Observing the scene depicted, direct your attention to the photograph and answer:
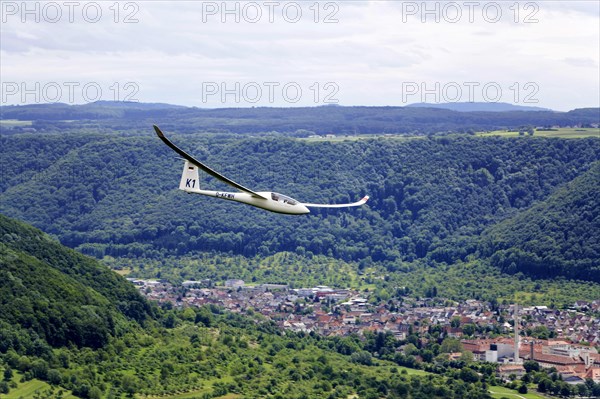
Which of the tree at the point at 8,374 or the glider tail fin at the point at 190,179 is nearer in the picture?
the glider tail fin at the point at 190,179

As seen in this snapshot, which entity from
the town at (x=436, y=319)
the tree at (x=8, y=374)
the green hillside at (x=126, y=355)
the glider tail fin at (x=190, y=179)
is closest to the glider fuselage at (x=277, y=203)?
the glider tail fin at (x=190, y=179)

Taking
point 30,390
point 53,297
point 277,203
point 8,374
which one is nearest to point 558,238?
point 53,297

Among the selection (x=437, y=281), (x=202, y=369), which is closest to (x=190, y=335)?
(x=202, y=369)

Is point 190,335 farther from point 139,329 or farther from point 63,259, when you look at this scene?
point 63,259

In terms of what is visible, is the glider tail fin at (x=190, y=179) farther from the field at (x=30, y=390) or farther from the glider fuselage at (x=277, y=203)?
the field at (x=30, y=390)

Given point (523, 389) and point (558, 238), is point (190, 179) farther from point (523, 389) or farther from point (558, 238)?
point (558, 238)
